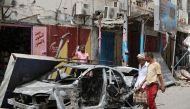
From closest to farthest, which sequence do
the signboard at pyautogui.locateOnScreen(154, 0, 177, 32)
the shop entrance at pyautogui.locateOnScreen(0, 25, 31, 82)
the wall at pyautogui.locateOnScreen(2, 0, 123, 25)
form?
the wall at pyautogui.locateOnScreen(2, 0, 123, 25) < the shop entrance at pyautogui.locateOnScreen(0, 25, 31, 82) < the signboard at pyautogui.locateOnScreen(154, 0, 177, 32)

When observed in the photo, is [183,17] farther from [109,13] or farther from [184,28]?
[109,13]

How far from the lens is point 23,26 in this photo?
1706 cm

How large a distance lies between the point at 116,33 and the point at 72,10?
389 centimetres

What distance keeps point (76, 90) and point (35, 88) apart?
1016mm

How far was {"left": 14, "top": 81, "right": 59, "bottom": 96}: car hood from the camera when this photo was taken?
11227 mm

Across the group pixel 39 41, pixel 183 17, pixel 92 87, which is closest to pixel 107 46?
pixel 39 41

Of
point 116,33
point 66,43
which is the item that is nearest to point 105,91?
point 66,43

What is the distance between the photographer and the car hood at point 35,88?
36.8 ft

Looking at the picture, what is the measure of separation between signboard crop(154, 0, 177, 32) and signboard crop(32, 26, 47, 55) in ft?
20.3

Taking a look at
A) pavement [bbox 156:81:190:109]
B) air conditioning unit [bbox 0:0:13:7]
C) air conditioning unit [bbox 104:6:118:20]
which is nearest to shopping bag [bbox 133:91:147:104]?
pavement [bbox 156:81:190:109]

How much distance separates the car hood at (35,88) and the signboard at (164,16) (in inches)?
427

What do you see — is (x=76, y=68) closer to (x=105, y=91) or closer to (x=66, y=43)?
(x=105, y=91)

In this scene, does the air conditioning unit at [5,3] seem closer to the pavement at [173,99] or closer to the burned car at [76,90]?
the burned car at [76,90]

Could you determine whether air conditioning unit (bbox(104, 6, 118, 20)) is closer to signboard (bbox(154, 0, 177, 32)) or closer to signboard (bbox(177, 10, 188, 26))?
signboard (bbox(154, 0, 177, 32))
